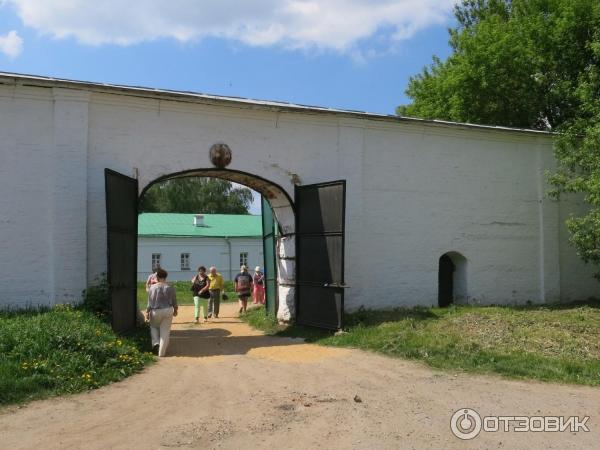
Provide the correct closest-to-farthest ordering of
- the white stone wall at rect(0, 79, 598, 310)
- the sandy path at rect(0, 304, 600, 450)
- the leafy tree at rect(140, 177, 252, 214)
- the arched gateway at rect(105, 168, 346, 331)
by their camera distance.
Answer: the sandy path at rect(0, 304, 600, 450) < the arched gateway at rect(105, 168, 346, 331) < the white stone wall at rect(0, 79, 598, 310) < the leafy tree at rect(140, 177, 252, 214)

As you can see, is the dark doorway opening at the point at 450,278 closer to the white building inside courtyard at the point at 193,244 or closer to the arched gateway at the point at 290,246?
the arched gateway at the point at 290,246

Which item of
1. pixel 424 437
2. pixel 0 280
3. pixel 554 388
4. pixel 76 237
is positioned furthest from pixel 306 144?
pixel 424 437

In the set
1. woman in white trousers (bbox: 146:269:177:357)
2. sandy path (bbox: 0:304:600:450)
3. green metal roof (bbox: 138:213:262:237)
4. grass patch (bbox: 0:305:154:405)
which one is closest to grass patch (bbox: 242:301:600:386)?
sandy path (bbox: 0:304:600:450)

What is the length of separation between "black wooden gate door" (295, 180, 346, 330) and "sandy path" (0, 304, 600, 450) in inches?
92.5

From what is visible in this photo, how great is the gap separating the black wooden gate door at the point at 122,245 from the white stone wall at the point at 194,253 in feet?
91.2

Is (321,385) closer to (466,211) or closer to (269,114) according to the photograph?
(269,114)

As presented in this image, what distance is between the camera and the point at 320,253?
11.7 m

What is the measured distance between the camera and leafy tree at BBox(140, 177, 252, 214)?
52.6 meters

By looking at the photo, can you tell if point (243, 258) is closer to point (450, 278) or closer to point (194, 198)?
point (194, 198)

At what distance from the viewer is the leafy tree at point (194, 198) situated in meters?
52.6

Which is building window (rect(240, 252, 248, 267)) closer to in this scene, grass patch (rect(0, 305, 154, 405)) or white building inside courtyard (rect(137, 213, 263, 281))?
white building inside courtyard (rect(137, 213, 263, 281))

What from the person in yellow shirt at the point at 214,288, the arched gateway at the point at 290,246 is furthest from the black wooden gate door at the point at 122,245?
the person in yellow shirt at the point at 214,288

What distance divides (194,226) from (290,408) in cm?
3545

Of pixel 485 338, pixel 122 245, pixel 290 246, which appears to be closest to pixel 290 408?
pixel 485 338
